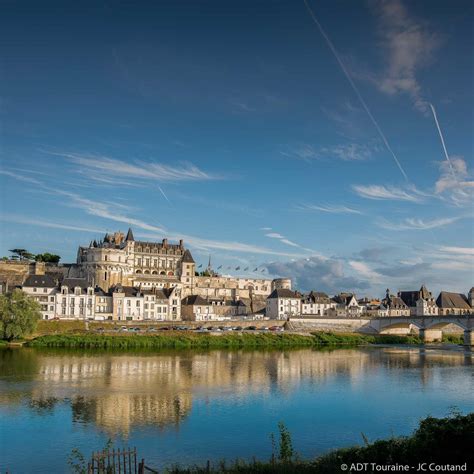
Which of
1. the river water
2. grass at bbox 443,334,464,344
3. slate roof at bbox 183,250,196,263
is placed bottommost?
grass at bbox 443,334,464,344

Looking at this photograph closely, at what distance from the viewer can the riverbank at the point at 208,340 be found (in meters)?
53.7

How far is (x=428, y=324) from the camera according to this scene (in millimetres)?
70000

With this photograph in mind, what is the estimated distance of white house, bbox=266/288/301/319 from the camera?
81562mm

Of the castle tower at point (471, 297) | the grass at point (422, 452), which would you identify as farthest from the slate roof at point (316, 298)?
the grass at point (422, 452)

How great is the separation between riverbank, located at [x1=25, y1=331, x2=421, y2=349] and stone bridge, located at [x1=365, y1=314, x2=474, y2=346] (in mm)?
1964

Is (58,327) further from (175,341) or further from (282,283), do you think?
(282,283)

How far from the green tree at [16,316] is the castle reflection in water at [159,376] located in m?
5.13

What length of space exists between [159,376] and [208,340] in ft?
89.8

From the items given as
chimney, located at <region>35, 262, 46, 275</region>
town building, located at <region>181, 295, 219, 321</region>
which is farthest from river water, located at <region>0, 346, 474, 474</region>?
chimney, located at <region>35, 262, 46, 275</region>

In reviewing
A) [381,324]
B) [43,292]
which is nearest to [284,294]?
[381,324]

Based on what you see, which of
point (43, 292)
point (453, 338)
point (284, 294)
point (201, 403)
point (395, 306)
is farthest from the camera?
point (395, 306)

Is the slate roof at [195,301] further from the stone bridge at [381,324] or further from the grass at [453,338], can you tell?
the grass at [453,338]

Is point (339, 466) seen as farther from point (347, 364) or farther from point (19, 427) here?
point (347, 364)

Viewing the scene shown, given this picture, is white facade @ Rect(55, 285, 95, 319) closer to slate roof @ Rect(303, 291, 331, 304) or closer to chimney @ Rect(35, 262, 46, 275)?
chimney @ Rect(35, 262, 46, 275)
